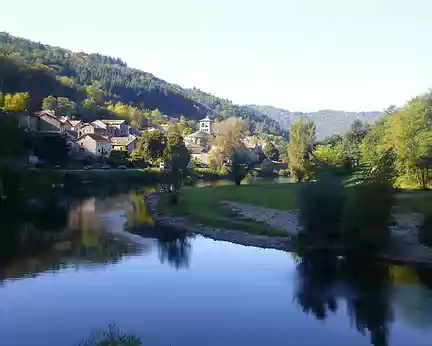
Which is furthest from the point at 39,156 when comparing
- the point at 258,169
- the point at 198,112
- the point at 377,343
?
the point at 198,112

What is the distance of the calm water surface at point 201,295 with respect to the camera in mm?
11945

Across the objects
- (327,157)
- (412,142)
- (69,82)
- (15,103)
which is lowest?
(327,157)

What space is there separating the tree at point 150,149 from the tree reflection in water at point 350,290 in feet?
143

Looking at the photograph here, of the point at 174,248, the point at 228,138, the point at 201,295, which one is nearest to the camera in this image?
the point at 201,295

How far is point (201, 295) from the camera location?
48.3ft

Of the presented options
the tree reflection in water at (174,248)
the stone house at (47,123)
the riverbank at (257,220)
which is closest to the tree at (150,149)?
the stone house at (47,123)

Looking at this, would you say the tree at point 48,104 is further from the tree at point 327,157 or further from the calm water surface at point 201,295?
the calm water surface at point 201,295

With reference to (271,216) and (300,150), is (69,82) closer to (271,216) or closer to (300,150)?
(300,150)

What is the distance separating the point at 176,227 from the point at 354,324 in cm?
1445

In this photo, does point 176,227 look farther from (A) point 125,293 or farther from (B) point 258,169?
(B) point 258,169

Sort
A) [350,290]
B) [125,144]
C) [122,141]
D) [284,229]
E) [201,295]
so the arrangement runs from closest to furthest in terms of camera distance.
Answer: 1. [201,295]
2. [350,290]
3. [284,229]
4. [125,144]
5. [122,141]

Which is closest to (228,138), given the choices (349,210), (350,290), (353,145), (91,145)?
(353,145)

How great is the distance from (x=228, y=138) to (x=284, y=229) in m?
36.0

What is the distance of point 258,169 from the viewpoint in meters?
68.6
